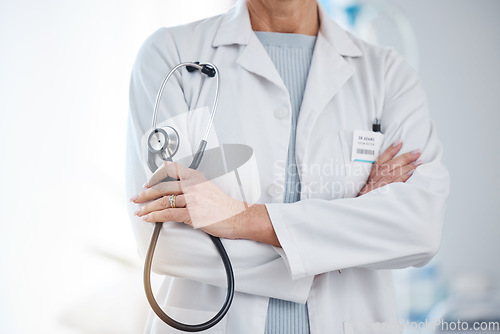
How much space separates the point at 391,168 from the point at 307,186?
0.19 meters

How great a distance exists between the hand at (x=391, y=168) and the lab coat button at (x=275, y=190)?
0.18 meters

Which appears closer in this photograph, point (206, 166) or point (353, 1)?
point (206, 166)

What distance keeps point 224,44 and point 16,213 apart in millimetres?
582

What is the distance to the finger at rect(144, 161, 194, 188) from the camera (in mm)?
872

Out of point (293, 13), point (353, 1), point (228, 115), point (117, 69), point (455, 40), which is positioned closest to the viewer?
point (228, 115)

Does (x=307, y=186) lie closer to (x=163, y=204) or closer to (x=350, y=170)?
(x=350, y=170)

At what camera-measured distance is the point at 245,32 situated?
1.11 metres

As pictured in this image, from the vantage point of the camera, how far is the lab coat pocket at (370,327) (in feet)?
3.19

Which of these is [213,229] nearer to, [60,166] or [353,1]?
[60,166]

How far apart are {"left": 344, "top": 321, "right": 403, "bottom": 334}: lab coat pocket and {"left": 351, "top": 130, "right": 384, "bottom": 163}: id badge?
0.34 m

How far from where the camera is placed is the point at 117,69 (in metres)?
1.28

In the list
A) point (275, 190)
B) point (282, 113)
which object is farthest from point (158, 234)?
point (282, 113)

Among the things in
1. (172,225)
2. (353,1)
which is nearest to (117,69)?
(172,225)

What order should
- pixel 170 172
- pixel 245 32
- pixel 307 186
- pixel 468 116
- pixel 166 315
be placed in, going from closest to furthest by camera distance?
pixel 166 315
pixel 170 172
pixel 307 186
pixel 245 32
pixel 468 116
